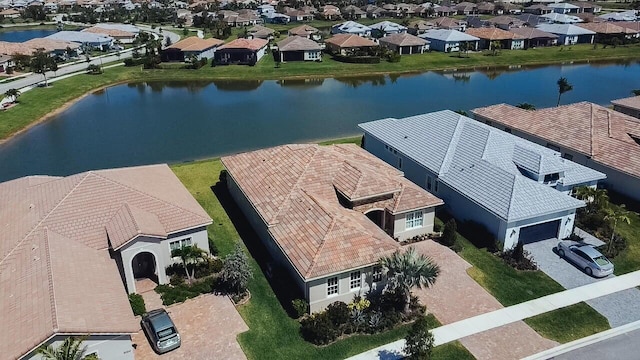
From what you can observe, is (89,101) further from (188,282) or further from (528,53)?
(528,53)

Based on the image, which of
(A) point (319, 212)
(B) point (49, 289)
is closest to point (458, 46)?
(A) point (319, 212)

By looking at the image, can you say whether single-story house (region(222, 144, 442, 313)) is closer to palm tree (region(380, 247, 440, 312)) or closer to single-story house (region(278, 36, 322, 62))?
palm tree (region(380, 247, 440, 312))

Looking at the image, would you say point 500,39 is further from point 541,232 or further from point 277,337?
point 277,337

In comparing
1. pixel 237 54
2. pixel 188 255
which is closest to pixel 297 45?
pixel 237 54

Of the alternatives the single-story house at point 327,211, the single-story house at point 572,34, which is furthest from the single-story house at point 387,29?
the single-story house at point 327,211

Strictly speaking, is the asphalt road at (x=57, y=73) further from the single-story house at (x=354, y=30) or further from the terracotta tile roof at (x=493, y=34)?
the terracotta tile roof at (x=493, y=34)

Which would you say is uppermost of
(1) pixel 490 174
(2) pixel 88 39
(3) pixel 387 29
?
(2) pixel 88 39
